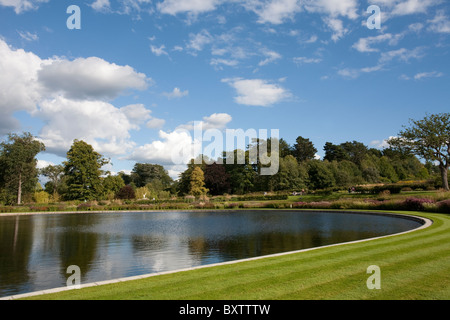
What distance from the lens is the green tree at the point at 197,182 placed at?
50.4 metres

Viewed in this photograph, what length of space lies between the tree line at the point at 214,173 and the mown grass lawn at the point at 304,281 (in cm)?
2825

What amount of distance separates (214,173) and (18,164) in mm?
29653

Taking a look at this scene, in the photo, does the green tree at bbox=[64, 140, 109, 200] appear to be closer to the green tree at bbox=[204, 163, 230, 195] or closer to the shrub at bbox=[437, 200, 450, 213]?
the green tree at bbox=[204, 163, 230, 195]

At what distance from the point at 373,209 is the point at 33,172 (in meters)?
44.5

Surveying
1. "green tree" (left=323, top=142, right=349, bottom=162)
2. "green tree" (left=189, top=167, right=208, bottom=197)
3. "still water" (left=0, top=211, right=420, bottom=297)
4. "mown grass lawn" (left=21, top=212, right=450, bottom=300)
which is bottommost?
"still water" (left=0, top=211, right=420, bottom=297)

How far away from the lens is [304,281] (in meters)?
4.89

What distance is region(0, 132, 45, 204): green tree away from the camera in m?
41.8

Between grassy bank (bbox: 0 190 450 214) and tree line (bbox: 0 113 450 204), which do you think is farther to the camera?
tree line (bbox: 0 113 450 204)

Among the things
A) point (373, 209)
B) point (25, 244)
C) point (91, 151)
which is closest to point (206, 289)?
point (25, 244)

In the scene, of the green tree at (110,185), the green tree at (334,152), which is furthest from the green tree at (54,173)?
the green tree at (334,152)

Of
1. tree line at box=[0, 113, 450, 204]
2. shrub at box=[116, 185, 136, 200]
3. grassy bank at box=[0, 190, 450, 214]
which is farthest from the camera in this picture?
shrub at box=[116, 185, 136, 200]

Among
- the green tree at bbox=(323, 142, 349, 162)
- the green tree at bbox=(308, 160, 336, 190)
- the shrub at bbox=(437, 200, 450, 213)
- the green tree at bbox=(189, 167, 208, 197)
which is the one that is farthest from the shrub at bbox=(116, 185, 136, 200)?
the green tree at bbox=(323, 142, 349, 162)

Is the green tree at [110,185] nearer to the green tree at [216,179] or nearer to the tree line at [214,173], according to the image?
the tree line at [214,173]

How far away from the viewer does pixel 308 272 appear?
5.43 m
